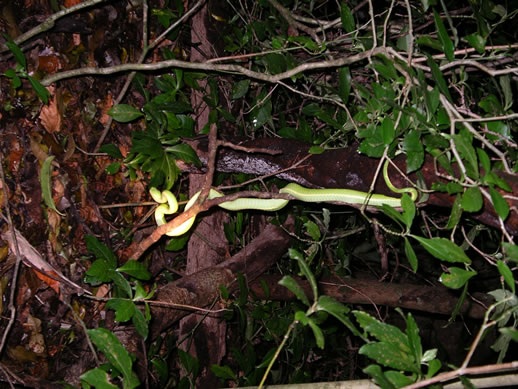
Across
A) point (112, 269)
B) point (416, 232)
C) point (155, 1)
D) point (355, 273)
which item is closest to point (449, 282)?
point (112, 269)

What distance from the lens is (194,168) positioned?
6.58 feet

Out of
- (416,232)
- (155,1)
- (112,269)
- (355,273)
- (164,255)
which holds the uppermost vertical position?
(155,1)

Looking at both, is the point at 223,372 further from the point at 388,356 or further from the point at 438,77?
the point at 438,77

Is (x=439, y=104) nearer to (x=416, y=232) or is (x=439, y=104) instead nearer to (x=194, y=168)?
(x=194, y=168)

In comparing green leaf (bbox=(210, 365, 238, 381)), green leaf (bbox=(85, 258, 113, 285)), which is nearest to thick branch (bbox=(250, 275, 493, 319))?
green leaf (bbox=(210, 365, 238, 381))

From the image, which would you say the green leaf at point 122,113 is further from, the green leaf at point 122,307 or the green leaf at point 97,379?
the green leaf at point 97,379

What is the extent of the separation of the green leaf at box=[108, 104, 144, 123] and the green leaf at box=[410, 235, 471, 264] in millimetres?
1258

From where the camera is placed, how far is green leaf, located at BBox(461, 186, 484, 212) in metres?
1.16

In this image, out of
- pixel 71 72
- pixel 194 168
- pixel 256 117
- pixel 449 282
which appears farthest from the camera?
pixel 256 117

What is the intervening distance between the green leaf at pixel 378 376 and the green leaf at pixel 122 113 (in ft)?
4.44

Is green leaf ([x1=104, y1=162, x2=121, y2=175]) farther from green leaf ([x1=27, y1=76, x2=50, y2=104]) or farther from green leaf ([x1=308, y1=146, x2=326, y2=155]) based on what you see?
green leaf ([x1=308, y1=146, x2=326, y2=155])

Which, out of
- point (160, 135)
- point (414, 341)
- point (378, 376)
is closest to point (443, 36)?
point (414, 341)

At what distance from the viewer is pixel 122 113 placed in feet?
5.87

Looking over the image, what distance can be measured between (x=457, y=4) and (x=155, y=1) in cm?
198
